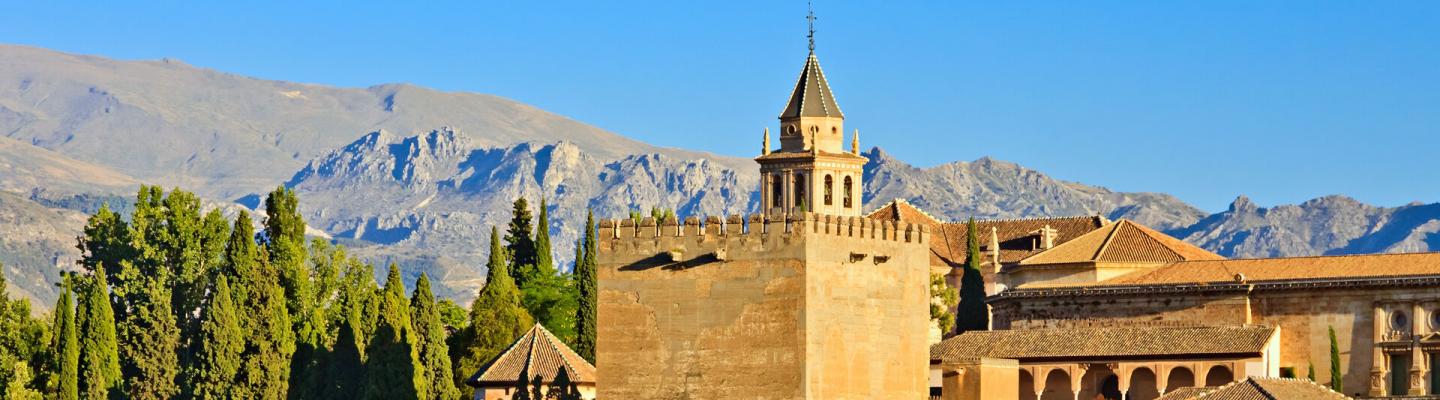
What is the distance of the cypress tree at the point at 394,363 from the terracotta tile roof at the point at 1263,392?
21497 millimetres

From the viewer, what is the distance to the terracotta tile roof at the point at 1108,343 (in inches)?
3132

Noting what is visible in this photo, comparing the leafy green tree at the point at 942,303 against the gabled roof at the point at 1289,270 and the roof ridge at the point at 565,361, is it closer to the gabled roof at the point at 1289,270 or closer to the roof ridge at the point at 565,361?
the gabled roof at the point at 1289,270

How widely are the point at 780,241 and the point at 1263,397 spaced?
1849 centimetres

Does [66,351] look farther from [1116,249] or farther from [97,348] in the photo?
[1116,249]

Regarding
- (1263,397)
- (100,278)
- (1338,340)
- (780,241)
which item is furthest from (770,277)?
(100,278)

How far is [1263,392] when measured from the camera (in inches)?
2751

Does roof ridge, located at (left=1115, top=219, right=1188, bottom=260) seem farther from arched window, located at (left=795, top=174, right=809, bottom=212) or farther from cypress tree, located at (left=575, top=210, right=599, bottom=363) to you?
cypress tree, located at (left=575, top=210, right=599, bottom=363)

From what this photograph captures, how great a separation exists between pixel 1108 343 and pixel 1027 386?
2.73 meters

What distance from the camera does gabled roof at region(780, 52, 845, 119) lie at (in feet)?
356

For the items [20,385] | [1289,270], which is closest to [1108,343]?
[1289,270]

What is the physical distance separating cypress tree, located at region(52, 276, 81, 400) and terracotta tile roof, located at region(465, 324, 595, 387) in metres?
16.0

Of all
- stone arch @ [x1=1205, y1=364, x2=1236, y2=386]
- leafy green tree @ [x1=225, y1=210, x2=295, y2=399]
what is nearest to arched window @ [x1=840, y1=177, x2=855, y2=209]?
leafy green tree @ [x1=225, y1=210, x2=295, y2=399]

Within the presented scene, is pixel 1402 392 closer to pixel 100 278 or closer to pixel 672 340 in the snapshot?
pixel 672 340

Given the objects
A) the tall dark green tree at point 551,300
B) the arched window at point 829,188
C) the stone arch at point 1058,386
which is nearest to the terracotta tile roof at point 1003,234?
the arched window at point 829,188
